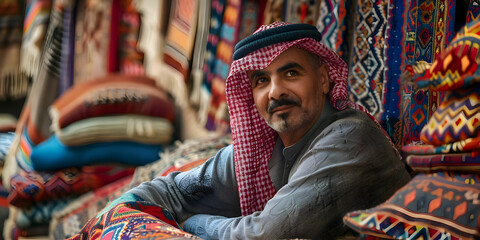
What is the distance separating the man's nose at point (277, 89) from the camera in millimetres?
1872

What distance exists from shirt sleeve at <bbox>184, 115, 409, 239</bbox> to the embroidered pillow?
226cm

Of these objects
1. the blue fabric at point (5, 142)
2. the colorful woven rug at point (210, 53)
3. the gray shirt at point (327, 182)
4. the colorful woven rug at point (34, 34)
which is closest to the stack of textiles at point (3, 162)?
the blue fabric at point (5, 142)

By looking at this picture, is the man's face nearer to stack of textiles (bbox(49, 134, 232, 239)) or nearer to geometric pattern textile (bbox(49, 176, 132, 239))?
stack of textiles (bbox(49, 134, 232, 239))

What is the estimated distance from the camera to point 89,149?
3.99 m

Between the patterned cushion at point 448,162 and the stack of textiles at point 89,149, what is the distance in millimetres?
2640

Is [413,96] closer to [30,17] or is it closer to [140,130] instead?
[140,130]

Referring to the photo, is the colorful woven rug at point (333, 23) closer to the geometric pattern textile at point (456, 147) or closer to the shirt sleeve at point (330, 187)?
the shirt sleeve at point (330, 187)

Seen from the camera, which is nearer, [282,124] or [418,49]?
[282,124]

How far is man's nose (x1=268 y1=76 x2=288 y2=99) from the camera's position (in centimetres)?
187

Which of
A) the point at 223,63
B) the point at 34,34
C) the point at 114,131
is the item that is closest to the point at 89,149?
the point at 114,131

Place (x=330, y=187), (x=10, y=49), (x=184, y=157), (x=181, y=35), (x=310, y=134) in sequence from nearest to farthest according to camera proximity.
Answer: (x=330, y=187)
(x=310, y=134)
(x=184, y=157)
(x=181, y=35)
(x=10, y=49)

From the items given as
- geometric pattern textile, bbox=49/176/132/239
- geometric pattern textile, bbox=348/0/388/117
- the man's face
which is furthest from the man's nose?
geometric pattern textile, bbox=49/176/132/239

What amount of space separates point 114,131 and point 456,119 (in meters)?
2.88

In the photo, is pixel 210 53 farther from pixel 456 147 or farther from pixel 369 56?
pixel 456 147
